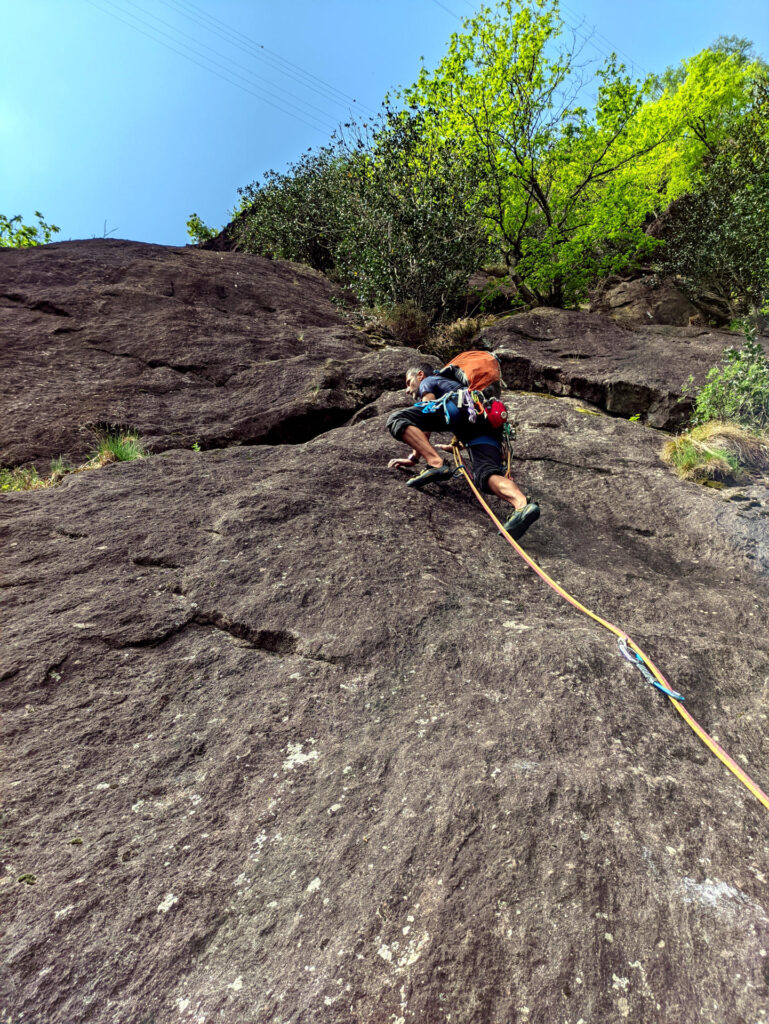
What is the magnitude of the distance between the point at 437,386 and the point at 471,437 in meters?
0.75

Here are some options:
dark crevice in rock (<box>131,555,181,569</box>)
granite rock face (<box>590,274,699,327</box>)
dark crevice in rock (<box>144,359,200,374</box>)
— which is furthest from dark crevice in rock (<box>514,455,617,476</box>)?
granite rock face (<box>590,274,699,327</box>)

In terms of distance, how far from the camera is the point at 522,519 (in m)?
3.99

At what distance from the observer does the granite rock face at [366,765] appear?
5.06 ft

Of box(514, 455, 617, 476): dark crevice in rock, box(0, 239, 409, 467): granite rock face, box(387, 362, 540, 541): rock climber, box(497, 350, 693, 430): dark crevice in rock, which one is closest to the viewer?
box(387, 362, 540, 541): rock climber

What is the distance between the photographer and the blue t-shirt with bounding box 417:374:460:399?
16.9 feet

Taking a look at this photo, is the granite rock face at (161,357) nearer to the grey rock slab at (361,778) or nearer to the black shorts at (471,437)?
the black shorts at (471,437)

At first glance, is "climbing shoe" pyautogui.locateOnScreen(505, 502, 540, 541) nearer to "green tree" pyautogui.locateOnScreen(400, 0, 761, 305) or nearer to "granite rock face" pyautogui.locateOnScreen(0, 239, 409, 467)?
"granite rock face" pyautogui.locateOnScreen(0, 239, 409, 467)

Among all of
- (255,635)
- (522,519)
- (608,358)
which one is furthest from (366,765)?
(608,358)

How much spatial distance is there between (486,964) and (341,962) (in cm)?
45

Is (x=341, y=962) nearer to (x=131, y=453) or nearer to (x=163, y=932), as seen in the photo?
(x=163, y=932)

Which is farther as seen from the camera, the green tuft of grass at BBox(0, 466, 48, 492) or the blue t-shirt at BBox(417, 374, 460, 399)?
the blue t-shirt at BBox(417, 374, 460, 399)

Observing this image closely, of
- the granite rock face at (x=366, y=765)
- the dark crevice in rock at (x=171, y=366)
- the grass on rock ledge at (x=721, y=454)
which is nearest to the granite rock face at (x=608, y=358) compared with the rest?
the grass on rock ledge at (x=721, y=454)

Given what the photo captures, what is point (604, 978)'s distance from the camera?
4.98 feet

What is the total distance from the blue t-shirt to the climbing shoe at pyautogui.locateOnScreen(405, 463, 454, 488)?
0.81m
